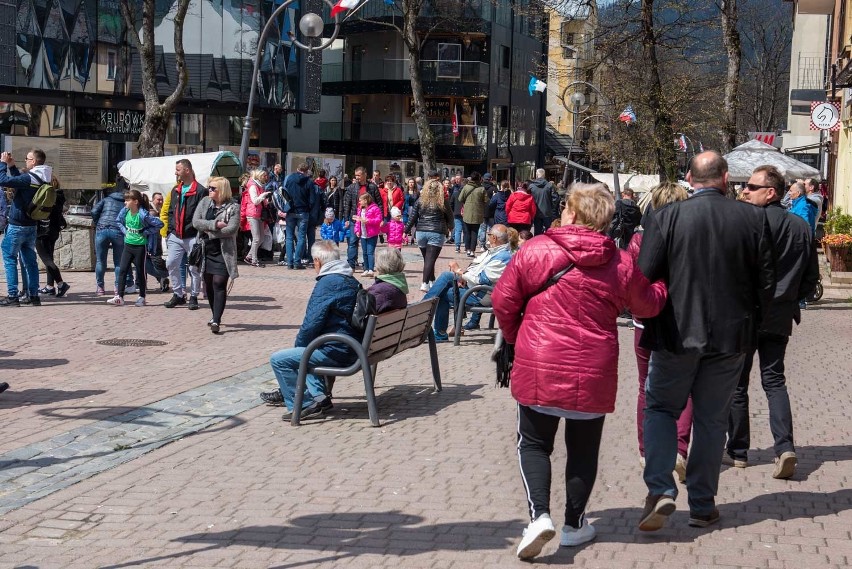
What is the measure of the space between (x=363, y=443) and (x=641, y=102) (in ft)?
52.4

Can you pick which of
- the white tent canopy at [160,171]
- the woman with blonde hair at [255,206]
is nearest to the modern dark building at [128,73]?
the white tent canopy at [160,171]

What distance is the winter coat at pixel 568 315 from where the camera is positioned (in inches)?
212

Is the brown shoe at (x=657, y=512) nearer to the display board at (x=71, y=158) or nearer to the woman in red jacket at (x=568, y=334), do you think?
the woman in red jacket at (x=568, y=334)

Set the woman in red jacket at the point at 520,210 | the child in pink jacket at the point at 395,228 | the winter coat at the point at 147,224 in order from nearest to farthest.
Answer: the winter coat at the point at 147,224, the child in pink jacket at the point at 395,228, the woman in red jacket at the point at 520,210

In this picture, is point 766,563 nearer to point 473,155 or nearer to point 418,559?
point 418,559

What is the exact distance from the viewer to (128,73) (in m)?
42.3

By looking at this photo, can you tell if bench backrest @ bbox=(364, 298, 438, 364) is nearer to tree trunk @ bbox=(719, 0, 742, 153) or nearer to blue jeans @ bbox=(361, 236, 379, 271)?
blue jeans @ bbox=(361, 236, 379, 271)

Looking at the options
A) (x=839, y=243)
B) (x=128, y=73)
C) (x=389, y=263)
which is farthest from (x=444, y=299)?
(x=128, y=73)

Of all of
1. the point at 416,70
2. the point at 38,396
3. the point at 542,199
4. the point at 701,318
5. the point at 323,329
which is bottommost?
the point at 38,396

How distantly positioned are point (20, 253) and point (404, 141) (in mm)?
48171

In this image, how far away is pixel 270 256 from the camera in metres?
22.4

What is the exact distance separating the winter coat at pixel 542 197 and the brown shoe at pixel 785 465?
19052 millimetres

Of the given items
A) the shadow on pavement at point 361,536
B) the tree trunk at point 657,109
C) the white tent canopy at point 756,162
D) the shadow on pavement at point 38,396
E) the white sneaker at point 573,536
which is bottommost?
the shadow on pavement at point 38,396

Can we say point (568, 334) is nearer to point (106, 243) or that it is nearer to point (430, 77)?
point (106, 243)
